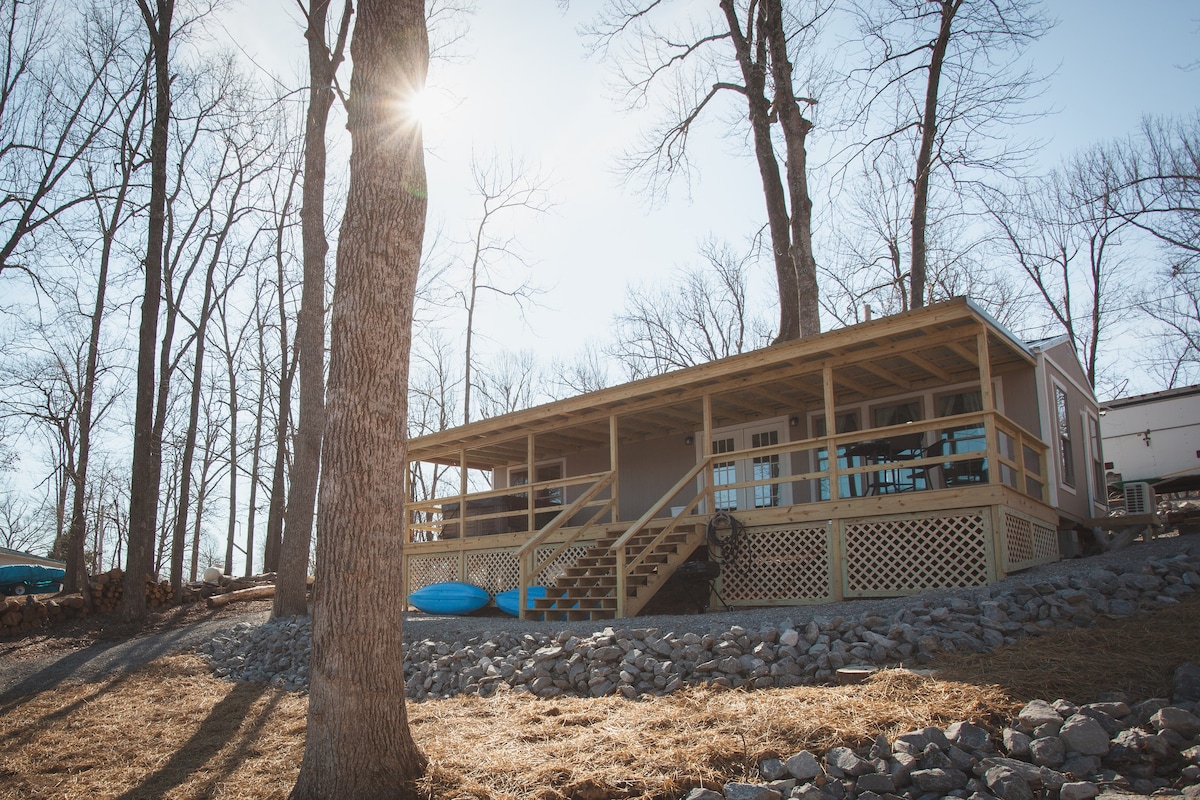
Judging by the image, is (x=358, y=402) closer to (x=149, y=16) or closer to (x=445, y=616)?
(x=445, y=616)

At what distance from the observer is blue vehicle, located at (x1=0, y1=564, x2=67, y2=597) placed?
47.6 ft

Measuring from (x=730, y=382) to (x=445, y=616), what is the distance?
5.48 m

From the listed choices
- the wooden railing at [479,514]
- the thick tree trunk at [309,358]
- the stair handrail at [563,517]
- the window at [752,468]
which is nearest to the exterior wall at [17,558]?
the wooden railing at [479,514]

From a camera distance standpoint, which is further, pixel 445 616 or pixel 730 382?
pixel 445 616

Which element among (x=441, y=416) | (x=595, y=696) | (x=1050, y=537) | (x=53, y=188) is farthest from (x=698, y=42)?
(x=441, y=416)

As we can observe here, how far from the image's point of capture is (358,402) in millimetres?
4238

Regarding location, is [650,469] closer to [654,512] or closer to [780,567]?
[654,512]

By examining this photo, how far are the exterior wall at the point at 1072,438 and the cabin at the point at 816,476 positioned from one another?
0.05 m

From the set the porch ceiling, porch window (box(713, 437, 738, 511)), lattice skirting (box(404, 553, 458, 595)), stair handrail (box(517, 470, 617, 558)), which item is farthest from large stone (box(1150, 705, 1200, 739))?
lattice skirting (box(404, 553, 458, 595))

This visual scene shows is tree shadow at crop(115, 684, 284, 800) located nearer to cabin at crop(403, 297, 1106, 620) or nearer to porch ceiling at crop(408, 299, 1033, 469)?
cabin at crop(403, 297, 1106, 620)

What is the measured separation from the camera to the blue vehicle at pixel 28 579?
1452 cm

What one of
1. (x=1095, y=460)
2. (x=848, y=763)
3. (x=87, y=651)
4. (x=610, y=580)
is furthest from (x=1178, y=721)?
(x=87, y=651)

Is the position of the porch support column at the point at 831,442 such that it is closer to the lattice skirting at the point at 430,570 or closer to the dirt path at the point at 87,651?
the lattice skirting at the point at 430,570

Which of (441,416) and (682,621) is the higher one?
(441,416)
